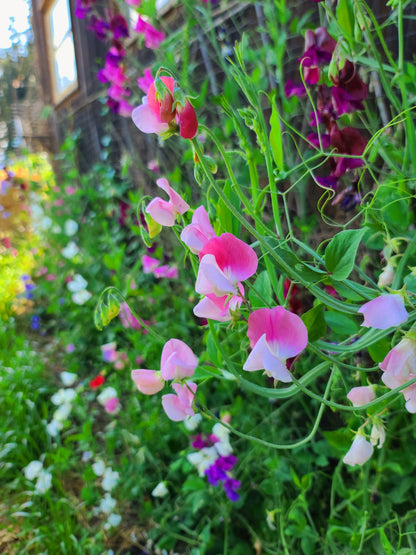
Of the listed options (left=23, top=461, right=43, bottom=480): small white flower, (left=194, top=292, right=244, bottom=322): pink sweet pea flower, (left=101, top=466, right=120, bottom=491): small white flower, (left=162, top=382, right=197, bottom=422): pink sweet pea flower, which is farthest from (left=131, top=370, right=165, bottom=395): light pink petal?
(left=23, top=461, right=43, bottom=480): small white flower

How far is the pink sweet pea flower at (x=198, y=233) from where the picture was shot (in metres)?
0.34

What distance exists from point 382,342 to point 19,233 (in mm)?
4142

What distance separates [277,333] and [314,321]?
77mm

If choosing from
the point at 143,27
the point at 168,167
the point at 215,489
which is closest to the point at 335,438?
the point at 215,489

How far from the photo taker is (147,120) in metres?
0.36

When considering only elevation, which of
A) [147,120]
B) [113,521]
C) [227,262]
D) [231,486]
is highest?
[147,120]

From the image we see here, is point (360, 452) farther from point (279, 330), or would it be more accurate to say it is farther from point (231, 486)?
point (231, 486)

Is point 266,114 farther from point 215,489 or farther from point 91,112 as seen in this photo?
point 91,112

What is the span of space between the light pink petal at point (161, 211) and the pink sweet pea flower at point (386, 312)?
0.20 m

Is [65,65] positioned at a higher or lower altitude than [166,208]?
higher

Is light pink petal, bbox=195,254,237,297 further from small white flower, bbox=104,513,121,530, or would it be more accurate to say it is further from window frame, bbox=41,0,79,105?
window frame, bbox=41,0,79,105

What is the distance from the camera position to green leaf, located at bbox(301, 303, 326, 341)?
0.40 metres

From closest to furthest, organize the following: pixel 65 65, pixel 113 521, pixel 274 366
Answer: pixel 274 366
pixel 113 521
pixel 65 65

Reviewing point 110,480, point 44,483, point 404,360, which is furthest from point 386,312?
point 44,483
